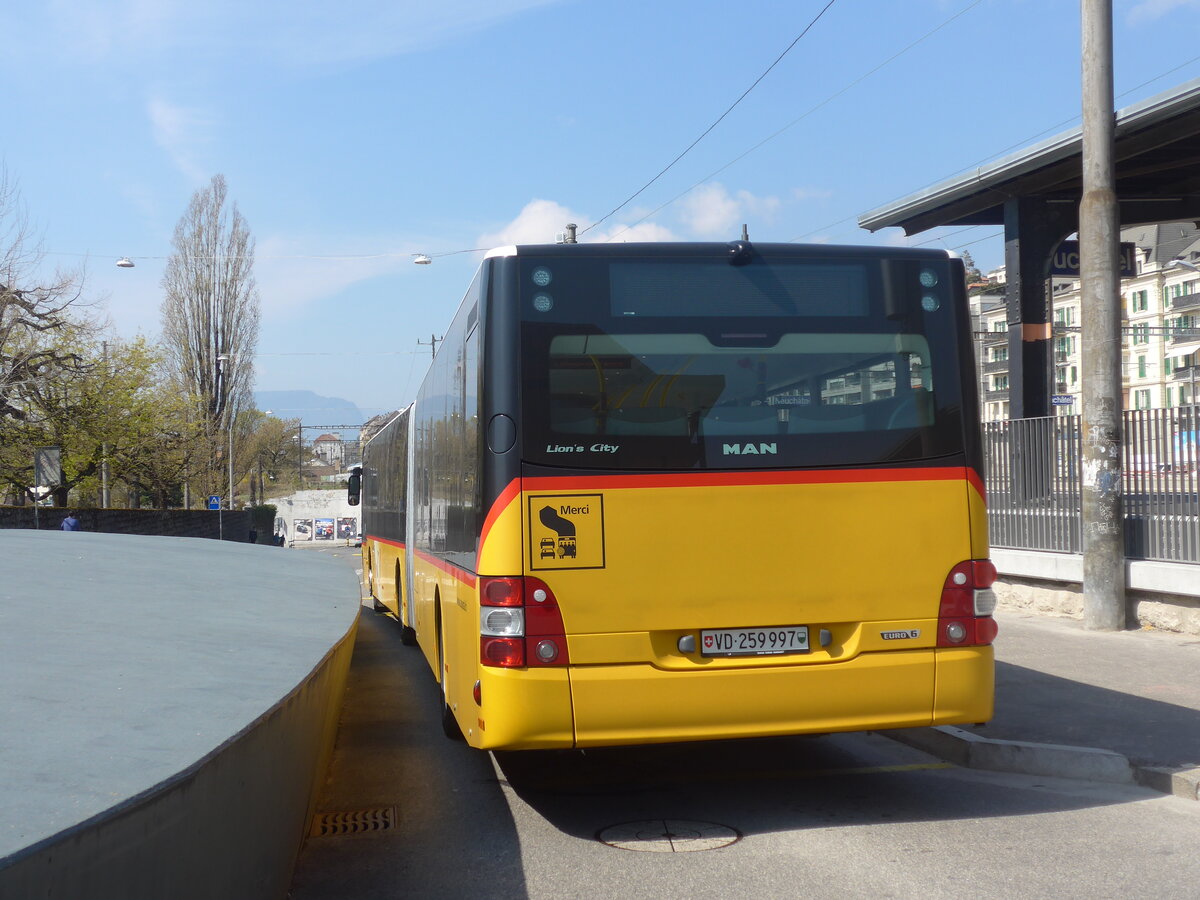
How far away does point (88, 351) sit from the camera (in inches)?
1807

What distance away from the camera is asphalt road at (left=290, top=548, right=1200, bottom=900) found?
5164 millimetres

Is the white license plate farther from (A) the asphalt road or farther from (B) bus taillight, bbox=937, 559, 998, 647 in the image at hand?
(A) the asphalt road

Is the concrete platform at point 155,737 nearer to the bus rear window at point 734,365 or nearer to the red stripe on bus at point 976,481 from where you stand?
the bus rear window at point 734,365

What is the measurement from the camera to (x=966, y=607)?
21.0ft

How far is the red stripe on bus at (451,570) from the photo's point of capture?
6.48m

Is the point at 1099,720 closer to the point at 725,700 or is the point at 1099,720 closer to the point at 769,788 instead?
the point at 769,788

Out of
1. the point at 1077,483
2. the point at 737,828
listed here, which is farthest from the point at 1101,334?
the point at 737,828

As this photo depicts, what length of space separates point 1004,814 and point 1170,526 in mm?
7130

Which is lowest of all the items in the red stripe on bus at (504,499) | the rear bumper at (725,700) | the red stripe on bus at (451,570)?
the rear bumper at (725,700)

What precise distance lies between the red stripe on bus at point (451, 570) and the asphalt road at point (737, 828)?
3.95 feet

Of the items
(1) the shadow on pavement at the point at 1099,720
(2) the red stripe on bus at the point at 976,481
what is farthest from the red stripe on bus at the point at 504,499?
(1) the shadow on pavement at the point at 1099,720

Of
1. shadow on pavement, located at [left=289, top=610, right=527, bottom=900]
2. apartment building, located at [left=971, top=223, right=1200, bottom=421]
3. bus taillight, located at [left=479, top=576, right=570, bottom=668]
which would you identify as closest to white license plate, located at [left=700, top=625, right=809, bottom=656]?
bus taillight, located at [left=479, top=576, right=570, bottom=668]

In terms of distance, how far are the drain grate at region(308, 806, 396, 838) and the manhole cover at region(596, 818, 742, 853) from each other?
1142mm

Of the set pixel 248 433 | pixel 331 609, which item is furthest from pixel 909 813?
pixel 248 433
